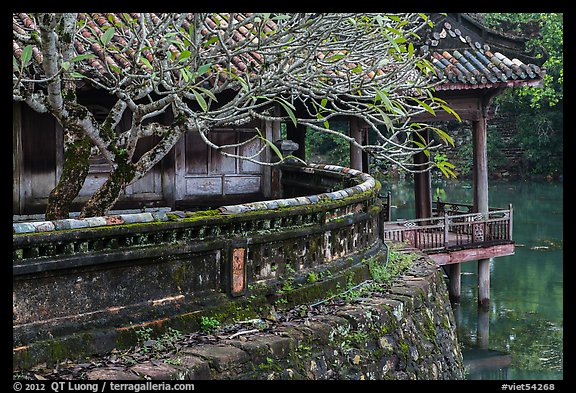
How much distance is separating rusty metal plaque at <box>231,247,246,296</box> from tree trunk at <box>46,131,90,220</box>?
1656 mm

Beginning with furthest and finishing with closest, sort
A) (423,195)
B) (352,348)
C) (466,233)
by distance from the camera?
(423,195) → (466,233) → (352,348)

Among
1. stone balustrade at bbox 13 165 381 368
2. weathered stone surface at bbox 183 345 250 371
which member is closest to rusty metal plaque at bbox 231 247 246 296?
stone balustrade at bbox 13 165 381 368

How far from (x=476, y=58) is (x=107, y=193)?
9915 mm

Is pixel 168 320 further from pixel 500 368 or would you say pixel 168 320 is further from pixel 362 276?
pixel 500 368

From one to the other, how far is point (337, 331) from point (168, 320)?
1.46 m

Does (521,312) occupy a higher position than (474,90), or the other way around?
(474,90)

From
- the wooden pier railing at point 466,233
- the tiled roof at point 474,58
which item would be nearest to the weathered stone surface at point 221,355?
the tiled roof at point 474,58

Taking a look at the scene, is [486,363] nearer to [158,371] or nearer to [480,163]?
[480,163]

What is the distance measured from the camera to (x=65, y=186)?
6699 mm

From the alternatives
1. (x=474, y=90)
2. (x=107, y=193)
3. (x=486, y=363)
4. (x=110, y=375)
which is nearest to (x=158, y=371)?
(x=110, y=375)

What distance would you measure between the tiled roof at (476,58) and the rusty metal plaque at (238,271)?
8448 mm

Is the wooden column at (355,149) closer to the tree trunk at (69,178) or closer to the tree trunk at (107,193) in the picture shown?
the tree trunk at (107,193)

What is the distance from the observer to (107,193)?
6.75 metres

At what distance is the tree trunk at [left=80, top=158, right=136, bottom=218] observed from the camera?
6.75 m
